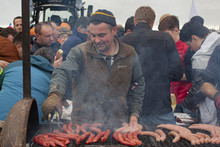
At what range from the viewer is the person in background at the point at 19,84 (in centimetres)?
263

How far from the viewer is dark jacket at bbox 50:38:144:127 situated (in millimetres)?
2766

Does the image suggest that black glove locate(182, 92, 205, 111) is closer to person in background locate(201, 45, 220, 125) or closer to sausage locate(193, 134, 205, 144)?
person in background locate(201, 45, 220, 125)

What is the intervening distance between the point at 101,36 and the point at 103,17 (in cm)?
24

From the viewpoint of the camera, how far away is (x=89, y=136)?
2287mm

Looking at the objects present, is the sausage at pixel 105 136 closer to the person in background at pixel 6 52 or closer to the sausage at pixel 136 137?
the sausage at pixel 136 137

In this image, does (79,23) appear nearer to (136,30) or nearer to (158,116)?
(136,30)

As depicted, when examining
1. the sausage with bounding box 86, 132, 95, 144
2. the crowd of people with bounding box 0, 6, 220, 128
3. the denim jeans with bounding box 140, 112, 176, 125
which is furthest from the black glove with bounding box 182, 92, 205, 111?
the sausage with bounding box 86, 132, 95, 144

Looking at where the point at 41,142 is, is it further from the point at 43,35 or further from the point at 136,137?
the point at 43,35

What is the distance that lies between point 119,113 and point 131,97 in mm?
296

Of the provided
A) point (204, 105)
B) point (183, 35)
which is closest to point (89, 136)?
point (204, 105)

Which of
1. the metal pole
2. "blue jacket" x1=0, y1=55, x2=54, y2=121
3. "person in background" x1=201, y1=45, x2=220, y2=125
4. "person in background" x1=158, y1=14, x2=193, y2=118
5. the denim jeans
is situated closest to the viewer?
the metal pole

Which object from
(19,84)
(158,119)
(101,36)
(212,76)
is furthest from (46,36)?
(212,76)

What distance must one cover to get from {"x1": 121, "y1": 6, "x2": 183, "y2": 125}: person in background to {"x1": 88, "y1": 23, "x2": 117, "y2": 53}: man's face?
0.55 meters

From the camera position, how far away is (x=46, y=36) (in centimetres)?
495
